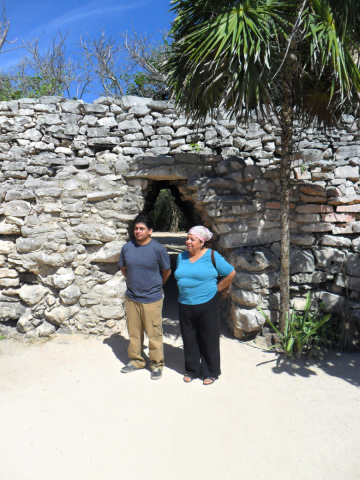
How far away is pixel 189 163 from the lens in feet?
15.4

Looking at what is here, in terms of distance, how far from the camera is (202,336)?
3.31 metres

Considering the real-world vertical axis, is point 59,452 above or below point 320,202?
below

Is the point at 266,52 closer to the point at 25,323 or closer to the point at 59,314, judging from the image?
the point at 59,314

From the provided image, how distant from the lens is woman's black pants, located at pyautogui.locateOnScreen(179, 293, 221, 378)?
326cm

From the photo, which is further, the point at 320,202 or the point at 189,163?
the point at 189,163

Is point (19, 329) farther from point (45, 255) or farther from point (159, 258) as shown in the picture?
point (159, 258)

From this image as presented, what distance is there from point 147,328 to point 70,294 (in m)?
1.53

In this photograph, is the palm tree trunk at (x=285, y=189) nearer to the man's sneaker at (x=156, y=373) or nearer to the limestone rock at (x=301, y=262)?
the limestone rock at (x=301, y=262)

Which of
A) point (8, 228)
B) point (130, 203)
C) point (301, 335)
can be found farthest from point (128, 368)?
point (8, 228)

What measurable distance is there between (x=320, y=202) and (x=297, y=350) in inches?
72.5

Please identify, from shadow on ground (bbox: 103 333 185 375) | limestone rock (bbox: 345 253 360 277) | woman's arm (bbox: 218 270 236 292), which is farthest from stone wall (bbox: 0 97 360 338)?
woman's arm (bbox: 218 270 236 292)

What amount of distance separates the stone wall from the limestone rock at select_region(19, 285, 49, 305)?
0.01 meters

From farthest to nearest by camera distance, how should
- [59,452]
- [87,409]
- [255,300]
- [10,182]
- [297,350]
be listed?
[10,182] < [255,300] < [297,350] < [87,409] < [59,452]

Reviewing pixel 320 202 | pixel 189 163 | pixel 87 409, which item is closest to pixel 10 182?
pixel 189 163
